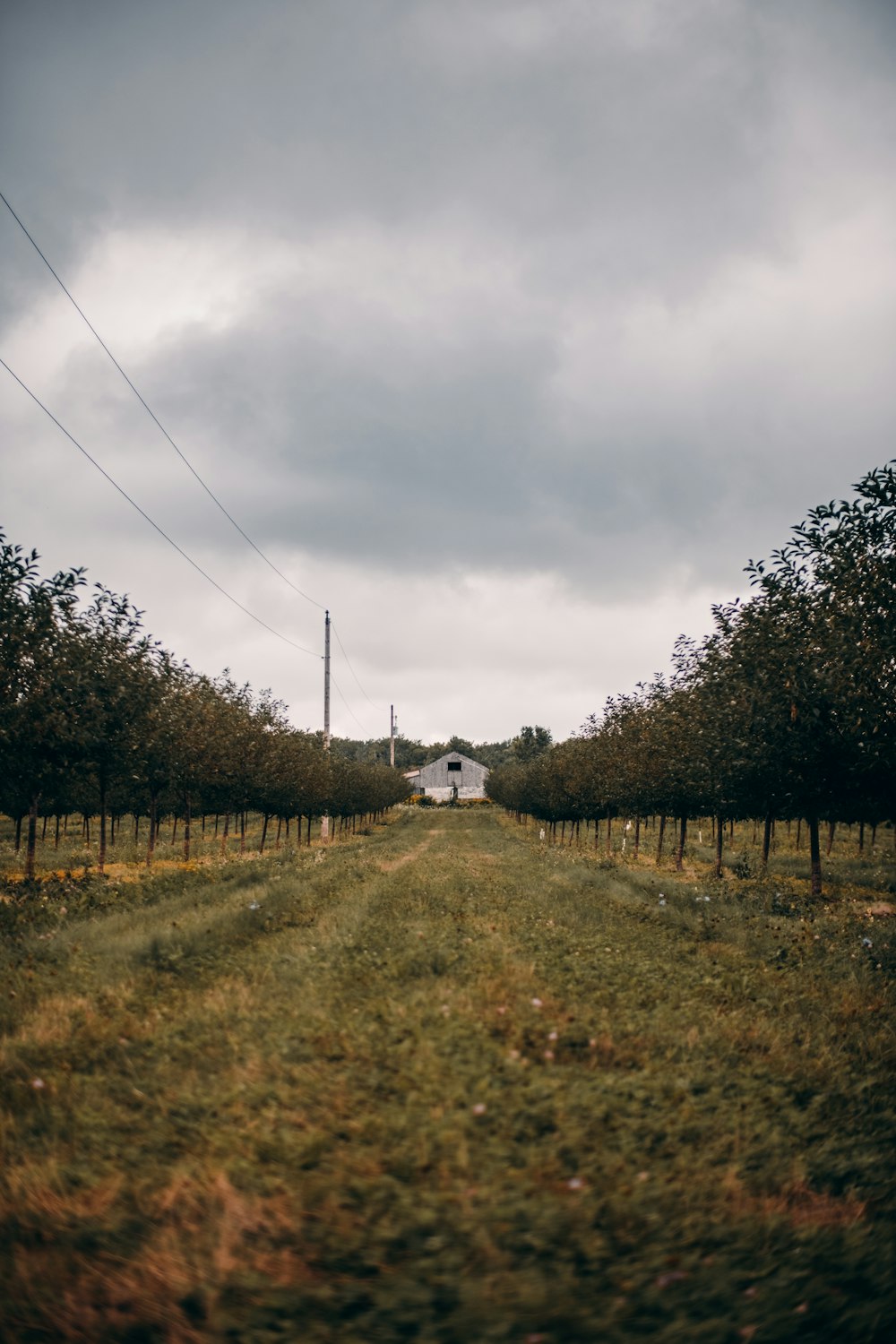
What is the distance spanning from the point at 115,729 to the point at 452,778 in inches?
4398

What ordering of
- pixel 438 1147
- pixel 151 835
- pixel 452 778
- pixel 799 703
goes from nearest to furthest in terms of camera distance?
pixel 438 1147
pixel 799 703
pixel 151 835
pixel 452 778

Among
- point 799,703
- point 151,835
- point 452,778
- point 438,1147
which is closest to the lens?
point 438,1147

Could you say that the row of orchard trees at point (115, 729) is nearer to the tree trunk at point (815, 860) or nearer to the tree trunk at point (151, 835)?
the tree trunk at point (151, 835)

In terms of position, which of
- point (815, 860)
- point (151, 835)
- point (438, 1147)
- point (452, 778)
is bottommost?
point (452, 778)

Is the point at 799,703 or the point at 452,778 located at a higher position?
the point at 799,703

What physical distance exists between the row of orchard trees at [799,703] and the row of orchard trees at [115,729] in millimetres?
16443

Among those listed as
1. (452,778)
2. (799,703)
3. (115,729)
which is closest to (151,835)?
(115,729)

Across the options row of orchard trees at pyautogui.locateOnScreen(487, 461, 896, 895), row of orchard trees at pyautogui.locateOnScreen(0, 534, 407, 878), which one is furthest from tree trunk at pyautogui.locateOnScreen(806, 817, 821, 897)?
row of orchard trees at pyautogui.locateOnScreen(0, 534, 407, 878)

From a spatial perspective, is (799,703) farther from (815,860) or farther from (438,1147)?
(438,1147)

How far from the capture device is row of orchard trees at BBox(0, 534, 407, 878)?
55.1 ft

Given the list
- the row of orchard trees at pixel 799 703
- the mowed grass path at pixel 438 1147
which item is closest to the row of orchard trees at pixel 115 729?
the mowed grass path at pixel 438 1147

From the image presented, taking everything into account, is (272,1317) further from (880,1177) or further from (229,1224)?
(880,1177)

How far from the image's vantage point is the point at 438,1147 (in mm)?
4652

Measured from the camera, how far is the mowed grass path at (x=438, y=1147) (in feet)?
11.7
